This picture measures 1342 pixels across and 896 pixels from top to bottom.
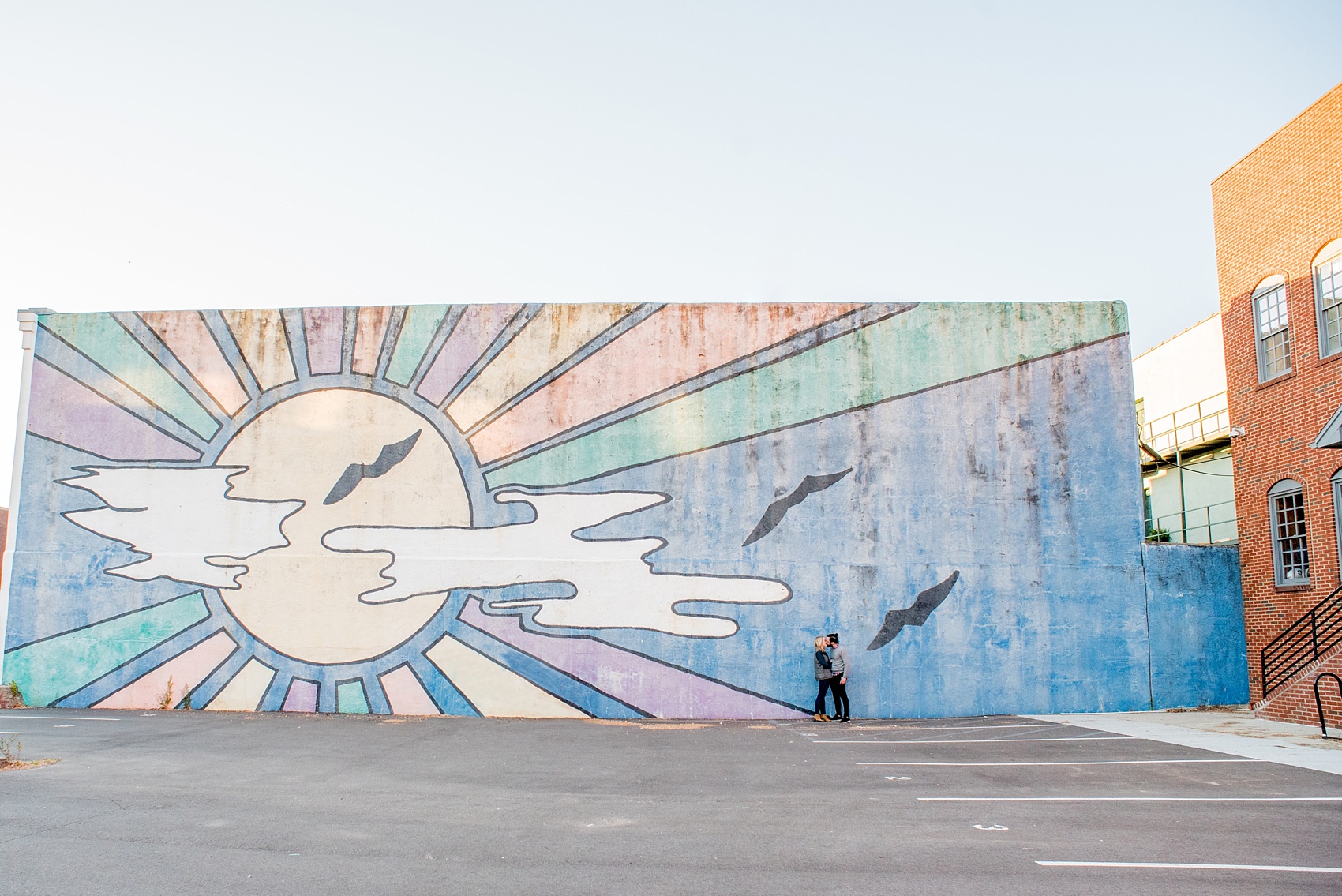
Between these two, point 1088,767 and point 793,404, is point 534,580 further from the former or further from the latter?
point 1088,767

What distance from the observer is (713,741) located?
1378 cm

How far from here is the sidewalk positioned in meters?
11.0

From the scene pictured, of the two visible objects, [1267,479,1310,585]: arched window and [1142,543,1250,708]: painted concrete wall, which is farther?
[1142,543,1250,708]: painted concrete wall

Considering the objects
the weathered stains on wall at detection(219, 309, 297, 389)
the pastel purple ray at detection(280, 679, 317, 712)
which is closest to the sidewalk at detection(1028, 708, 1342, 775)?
the pastel purple ray at detection(280, 679, 317, 712)

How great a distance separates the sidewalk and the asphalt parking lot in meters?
0.59

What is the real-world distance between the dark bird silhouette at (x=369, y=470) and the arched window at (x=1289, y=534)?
14.8 m

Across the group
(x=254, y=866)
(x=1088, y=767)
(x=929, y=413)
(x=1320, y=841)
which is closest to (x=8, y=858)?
(x=254, y=866)

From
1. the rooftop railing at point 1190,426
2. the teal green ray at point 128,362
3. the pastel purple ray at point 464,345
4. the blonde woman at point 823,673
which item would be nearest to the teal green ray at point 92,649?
the teal green ray at point 128,362

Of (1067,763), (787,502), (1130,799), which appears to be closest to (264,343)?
(787,502)

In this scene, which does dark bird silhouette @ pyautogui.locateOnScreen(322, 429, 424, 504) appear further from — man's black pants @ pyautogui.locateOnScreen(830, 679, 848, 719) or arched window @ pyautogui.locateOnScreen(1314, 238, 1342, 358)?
arched window @ pyautogui.locateOnScreen(1314, 238, 1342, 358)

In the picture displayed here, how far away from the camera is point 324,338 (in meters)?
17.9

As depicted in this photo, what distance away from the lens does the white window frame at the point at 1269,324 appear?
16281mm

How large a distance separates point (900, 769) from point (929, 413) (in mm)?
8103

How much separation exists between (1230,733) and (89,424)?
19.6 m
